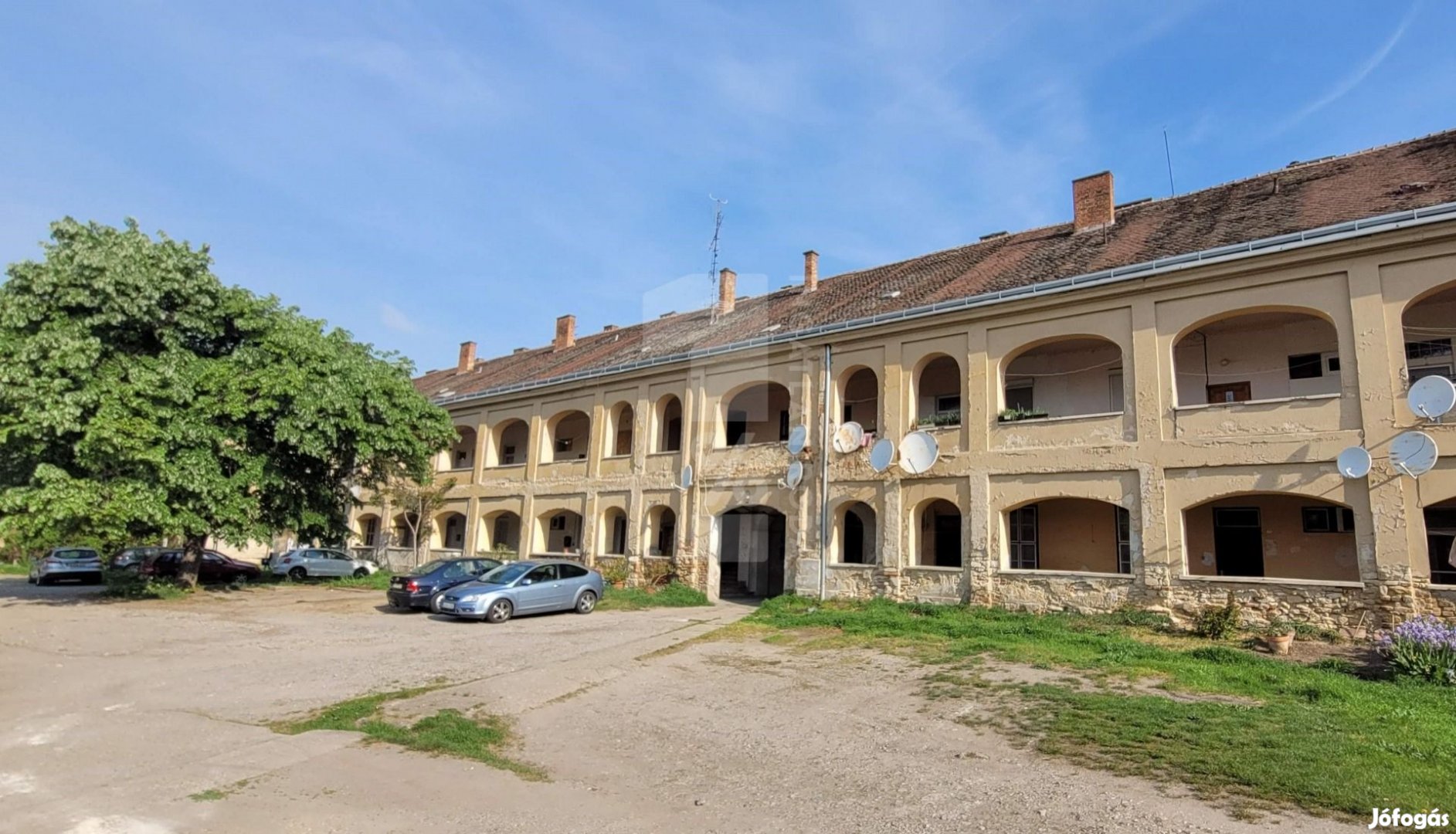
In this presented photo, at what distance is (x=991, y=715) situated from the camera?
8.69m

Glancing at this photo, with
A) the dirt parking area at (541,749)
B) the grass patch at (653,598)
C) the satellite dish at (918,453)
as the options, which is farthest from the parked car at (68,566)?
the satellite dish at (918,453)

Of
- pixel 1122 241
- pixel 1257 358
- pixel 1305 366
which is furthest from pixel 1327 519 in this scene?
pixel 1122 241

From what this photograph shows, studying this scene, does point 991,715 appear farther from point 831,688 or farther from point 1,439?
point 1,439

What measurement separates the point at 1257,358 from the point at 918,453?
685 cm

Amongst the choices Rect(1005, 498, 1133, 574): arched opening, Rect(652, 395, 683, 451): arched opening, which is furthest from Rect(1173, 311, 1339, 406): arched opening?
Rect(652, 395, 683, 451): arched opening

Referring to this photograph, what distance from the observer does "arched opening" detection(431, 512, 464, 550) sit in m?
30.2

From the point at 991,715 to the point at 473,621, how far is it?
38.1 ft

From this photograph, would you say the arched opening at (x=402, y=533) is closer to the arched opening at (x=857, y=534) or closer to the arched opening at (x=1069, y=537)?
the arched opening at (x=857, y=534)

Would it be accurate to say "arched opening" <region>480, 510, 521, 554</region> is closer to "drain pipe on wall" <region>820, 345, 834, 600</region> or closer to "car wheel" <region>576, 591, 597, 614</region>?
"car wheel" <region>576, 591, 597, 614</region>

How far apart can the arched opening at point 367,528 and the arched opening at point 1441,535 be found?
1310 inches

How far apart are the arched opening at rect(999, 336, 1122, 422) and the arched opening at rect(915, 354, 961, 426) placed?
1298mm

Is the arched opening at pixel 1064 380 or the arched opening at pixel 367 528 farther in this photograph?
the arched opening at pixel 367 528

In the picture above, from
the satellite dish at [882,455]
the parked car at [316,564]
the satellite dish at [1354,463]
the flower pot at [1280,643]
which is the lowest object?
the flower pot at [1280,643]

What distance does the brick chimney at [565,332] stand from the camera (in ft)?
109
